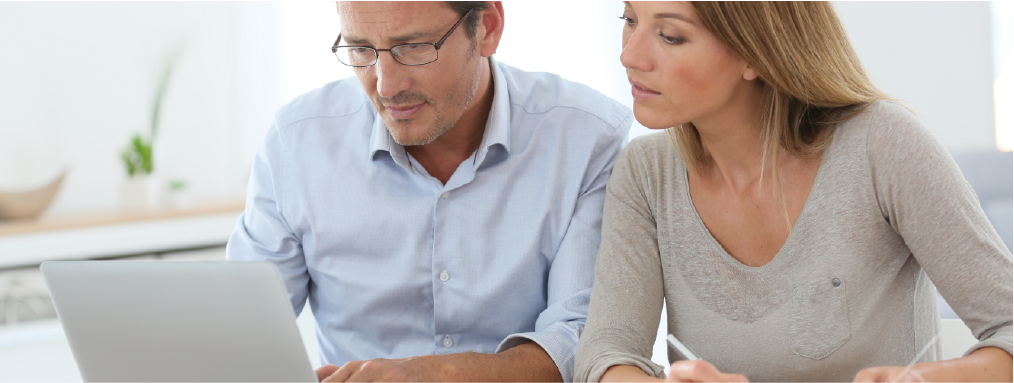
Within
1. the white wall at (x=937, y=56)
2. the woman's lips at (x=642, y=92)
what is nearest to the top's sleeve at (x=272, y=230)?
the woman's lips at (x=642, y=92)

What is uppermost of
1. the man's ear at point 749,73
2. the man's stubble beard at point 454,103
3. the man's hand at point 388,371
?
the man's ear at point 749,73

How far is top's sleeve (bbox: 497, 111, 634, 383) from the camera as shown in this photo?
4.11 feet

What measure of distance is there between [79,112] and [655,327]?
217 cm

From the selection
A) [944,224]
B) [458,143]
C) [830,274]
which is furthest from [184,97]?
[944,224]

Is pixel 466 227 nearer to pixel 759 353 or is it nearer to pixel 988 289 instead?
pixel 759 353

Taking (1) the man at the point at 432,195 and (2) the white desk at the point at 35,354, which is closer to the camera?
(1) the man at the point at 432,195

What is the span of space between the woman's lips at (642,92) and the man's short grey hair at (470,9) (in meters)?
0.41

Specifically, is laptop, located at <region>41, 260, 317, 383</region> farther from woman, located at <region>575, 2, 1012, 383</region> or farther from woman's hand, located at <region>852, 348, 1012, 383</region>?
woman's hand, located at <region>852, 348, 1012, 383</region>

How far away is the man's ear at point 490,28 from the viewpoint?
1.47 metres

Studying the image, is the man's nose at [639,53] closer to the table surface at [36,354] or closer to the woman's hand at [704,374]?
the woman's hand at [704,374]

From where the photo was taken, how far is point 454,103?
1432 mm

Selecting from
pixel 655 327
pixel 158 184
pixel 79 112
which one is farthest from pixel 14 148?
pixel 655 327

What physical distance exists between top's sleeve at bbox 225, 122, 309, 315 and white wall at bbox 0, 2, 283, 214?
1318 mm

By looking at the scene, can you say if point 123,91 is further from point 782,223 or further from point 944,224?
point 944,224
